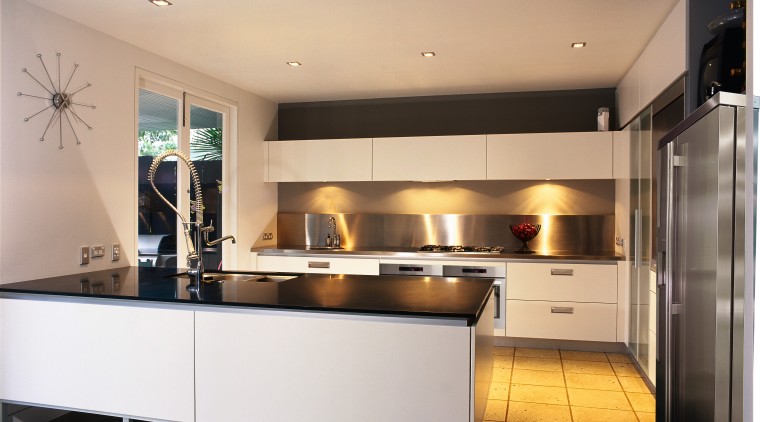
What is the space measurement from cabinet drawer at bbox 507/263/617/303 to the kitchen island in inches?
84.9

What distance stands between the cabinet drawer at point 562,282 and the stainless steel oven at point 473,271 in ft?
0.25

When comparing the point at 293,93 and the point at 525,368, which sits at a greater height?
the point at 293,93

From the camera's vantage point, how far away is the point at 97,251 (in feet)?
11.8

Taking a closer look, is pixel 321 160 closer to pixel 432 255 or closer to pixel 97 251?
pixel 432 255

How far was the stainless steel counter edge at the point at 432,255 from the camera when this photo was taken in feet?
15.9

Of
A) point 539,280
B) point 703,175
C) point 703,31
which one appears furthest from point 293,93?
point 703,175

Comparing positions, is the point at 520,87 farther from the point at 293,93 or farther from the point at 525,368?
the point at 525,368

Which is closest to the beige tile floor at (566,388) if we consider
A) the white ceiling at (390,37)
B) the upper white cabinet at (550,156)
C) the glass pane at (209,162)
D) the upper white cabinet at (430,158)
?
the upper white cabinet at (550,156)

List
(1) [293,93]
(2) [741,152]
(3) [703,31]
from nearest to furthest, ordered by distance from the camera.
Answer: (2) [741,152]
(3) [703,31]
(1) [293,93]

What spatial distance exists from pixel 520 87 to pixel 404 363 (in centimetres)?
370

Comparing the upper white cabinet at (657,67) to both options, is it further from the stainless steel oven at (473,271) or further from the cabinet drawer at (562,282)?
the stainless steel oven at (473,271)

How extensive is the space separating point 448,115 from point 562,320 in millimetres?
2213

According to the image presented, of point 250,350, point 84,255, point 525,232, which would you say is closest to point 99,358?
point 250,350

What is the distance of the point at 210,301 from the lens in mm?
2420
